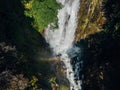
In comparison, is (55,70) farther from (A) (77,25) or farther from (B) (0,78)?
(B) (0,78)

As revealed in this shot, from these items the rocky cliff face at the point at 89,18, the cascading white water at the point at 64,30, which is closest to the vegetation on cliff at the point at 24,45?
Result: the cascading white water at the point at 64,30

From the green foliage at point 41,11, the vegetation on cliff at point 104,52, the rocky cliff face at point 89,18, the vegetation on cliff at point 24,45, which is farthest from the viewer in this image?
the green foliage at point 41,11

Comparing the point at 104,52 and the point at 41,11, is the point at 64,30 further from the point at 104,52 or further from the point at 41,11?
the point at 104,52

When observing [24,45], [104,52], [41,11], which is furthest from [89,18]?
[24,45]

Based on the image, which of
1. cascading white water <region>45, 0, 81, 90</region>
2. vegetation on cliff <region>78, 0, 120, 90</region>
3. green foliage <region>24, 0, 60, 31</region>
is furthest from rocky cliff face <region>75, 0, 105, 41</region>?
green foliage <region>24, 0, 60, 31</region>

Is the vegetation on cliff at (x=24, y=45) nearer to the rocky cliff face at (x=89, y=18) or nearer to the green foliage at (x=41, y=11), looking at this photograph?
the green foliage at (x=41, y=11)

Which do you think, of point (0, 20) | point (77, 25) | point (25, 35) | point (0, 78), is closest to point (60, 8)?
point (77, 25)

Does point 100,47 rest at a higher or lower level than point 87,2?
lower

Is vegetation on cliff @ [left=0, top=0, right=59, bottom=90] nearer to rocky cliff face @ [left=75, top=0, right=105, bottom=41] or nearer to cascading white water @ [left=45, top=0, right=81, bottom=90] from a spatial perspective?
cascading white water @ [left=45, top=0, right=81, bottom=90]
